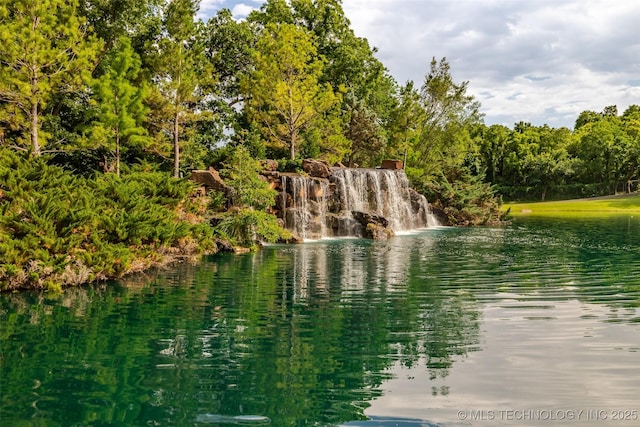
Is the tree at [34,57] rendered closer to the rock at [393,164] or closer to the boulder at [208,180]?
the boulder at [208,180]

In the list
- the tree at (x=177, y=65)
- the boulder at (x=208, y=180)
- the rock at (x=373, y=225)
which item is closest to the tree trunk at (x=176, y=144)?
the tree at (x=177, y=65)

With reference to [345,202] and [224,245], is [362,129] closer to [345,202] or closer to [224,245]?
[345,202]

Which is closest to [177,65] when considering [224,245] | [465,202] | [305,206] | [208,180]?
[208,180]

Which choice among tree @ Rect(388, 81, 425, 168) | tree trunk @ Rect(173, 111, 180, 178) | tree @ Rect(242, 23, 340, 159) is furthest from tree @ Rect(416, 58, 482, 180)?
tree trunk @ Rect(173, 111, 180, 178)

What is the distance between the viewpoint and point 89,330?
1130 centimetres

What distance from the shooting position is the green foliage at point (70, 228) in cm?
1530

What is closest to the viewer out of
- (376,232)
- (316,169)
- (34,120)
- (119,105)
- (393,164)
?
(34,120)

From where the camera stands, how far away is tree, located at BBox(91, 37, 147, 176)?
103ft

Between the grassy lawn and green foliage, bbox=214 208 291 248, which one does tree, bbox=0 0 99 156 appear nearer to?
green foliage, bbox=214 208 291 248

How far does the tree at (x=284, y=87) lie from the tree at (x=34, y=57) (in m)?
17.4

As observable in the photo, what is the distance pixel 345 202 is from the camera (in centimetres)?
3709

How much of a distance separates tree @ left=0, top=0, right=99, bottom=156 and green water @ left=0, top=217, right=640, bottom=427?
554 inches

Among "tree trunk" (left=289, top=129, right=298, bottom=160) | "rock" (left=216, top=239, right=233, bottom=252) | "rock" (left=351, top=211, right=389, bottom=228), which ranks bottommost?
"rock" (left=216, top=239, right=233, bottom=252)

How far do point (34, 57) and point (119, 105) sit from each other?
6325 mm
